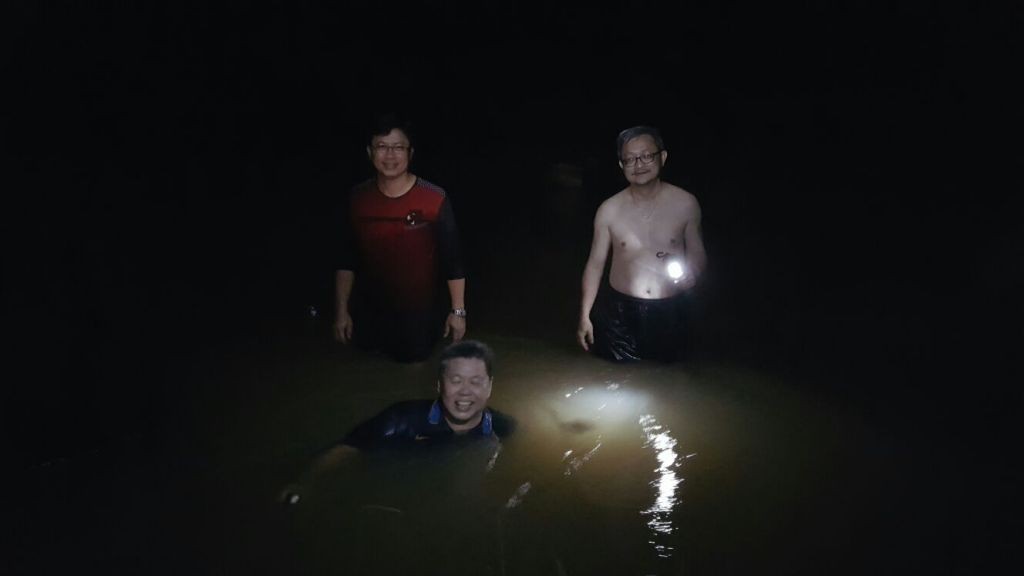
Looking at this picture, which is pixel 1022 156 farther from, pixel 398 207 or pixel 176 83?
pixel 176 83

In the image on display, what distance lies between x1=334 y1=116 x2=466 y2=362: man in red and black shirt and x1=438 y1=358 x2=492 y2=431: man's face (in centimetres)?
134

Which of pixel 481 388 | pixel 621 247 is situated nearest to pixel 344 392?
pixel 481 388

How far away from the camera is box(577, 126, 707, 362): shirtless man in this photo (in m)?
4.65

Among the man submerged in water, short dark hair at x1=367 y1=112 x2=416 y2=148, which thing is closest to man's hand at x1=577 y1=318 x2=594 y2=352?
the man submerged in water

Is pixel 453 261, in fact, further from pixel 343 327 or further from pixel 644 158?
pixel 644 158

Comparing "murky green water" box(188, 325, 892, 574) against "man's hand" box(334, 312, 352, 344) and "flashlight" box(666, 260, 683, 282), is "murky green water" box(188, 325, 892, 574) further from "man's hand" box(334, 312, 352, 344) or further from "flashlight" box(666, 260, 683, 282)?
"flashlight" box(666, 260, 683, 282)

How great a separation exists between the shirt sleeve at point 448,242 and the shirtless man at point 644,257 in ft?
2.95

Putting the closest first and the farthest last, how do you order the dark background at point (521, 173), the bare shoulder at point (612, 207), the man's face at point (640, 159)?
1. the man's face at point (640, 159)
2. the bare shoulder at point (612, 207)
3. the dark background at point (521, 173)

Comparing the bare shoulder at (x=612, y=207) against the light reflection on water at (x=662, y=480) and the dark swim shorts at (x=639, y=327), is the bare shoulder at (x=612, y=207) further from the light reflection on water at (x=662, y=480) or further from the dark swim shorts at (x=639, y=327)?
the light reflection on water at (x=662, y=480)

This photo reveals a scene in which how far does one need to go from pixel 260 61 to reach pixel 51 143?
9.71 feet

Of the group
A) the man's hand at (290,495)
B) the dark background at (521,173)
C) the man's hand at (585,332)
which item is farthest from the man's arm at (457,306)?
the man's hand at (290,495)

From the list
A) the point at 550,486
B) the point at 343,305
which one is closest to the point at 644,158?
the point at 550,486

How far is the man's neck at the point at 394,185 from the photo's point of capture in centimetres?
486

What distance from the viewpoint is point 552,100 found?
43.0 ft
